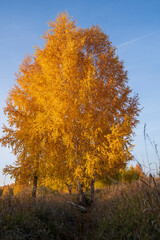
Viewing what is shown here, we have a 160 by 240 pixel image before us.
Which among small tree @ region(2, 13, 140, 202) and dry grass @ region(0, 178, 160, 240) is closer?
dry grass @ region(0, 178, 160, 240)

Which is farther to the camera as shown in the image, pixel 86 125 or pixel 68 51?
pixel 68 51

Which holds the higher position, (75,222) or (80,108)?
(80,108)

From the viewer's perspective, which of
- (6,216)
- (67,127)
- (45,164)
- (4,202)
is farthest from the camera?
(45,164)

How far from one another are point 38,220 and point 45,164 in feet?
16.1

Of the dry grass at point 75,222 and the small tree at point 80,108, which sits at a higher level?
the small tree at point 80,108

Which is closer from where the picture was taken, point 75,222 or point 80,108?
point 75,222

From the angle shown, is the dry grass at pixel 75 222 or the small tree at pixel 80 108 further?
the small tree at pixel 80 108

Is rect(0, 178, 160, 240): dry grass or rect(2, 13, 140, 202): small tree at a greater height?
rect(2, 13, 140, 202): small tree

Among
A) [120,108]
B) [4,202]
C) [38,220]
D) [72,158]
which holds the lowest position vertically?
[38,220]

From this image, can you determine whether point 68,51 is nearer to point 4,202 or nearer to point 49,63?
point 49,63

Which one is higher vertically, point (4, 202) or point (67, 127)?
point (67, 127)

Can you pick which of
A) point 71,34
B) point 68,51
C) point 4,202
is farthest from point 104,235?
point 71,34

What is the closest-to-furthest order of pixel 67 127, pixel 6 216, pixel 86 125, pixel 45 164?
pixel 6 216 → pixel 86 125 → pixel 67 127 → pixel 45 164

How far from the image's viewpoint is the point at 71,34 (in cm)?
909
